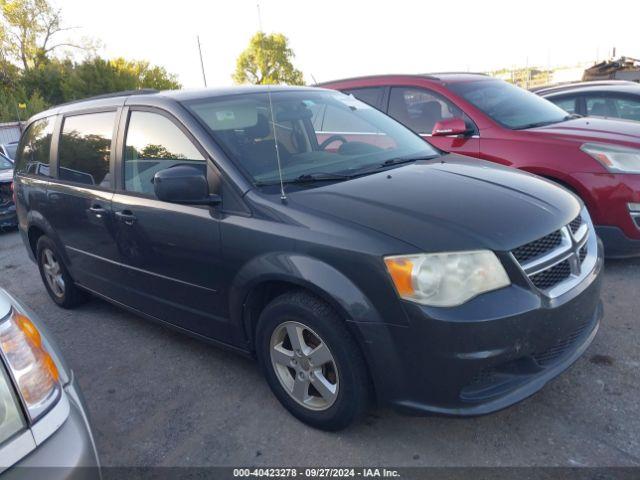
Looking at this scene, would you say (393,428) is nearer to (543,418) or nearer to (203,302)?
(543,418)

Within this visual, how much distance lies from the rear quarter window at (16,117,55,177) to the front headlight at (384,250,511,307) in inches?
135

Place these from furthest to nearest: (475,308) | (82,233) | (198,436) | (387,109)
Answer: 1. (387,109)
2. (82,233)
3. (198,436)
4. (475,308)

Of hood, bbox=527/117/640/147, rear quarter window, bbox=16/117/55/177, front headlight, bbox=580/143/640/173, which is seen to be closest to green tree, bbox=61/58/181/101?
rear quarter window, bbox=16/117/55/177

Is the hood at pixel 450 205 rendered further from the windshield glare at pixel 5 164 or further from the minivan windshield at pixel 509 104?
the windshield glare at pixel 5 164

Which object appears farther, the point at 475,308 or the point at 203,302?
the point at 203,302

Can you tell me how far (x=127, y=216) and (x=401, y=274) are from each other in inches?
78.2

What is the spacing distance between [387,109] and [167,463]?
419cm

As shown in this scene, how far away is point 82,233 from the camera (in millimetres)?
4125

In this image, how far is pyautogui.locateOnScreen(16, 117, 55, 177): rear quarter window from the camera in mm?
4664

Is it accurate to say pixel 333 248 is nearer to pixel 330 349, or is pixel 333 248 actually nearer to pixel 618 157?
pixel 330 349

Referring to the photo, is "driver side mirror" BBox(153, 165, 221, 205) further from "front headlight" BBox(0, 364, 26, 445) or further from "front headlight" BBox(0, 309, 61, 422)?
"front headlight" BBox(0, 364, 26, 445)

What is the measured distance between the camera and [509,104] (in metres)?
5.48

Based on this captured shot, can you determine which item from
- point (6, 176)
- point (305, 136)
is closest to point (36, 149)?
point (305, 136)

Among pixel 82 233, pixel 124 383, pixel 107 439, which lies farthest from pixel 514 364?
pixel 82 233
